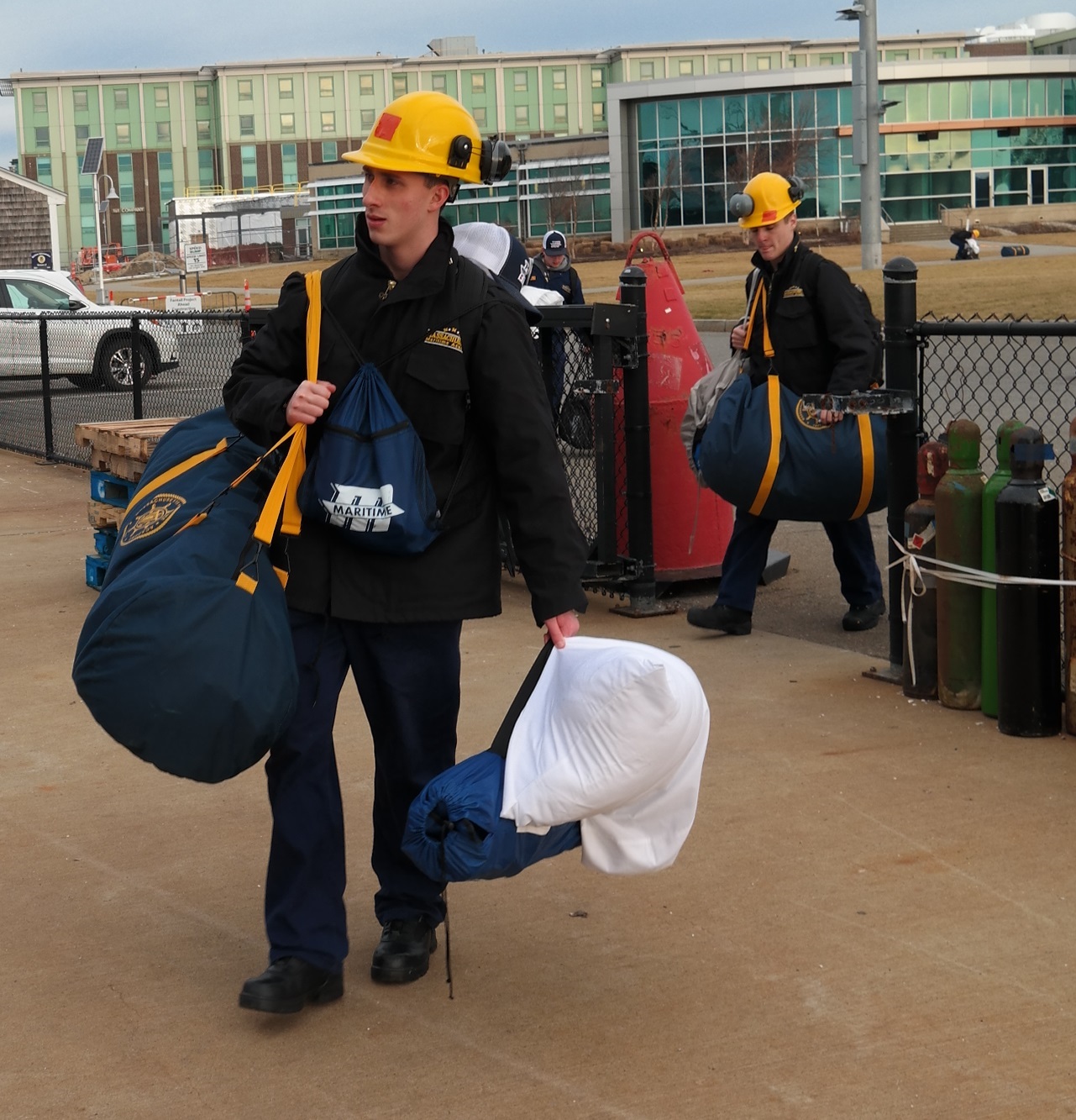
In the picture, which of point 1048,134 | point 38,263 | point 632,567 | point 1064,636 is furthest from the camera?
point 1048,134

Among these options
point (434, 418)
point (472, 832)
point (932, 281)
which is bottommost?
point (472, 832)

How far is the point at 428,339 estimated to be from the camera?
11.8 ft

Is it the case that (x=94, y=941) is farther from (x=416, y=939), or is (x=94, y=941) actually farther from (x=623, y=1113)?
(x=623, y=1113)

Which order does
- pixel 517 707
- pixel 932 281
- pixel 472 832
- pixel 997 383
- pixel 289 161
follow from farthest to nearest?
1. pixel 289 161
2. pixel 932 281
3. pixel 997 383
4. pixel 517 707
5. pixel 472 832

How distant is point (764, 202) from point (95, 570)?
4.01m

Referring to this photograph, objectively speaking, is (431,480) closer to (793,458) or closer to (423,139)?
(423,139)

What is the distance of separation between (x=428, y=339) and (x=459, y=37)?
134m

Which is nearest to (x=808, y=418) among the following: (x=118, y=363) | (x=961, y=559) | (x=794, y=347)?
(x=794, y=347)

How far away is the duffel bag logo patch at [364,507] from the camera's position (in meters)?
3.45

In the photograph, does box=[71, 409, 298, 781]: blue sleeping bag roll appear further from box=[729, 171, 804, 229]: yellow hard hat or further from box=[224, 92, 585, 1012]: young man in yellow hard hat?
box=[729, 171, 804, 229]: yellow hard hat

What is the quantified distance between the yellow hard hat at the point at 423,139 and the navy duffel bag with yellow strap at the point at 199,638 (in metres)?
0.41

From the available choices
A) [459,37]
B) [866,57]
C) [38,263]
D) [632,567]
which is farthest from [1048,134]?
[632,567]

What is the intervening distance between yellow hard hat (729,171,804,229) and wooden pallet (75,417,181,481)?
3063 mm

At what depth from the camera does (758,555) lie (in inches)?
280
